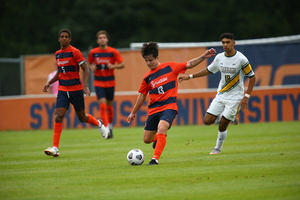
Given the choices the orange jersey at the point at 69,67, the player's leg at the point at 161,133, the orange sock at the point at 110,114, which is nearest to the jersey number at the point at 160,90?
the player's leg at the point at 161,133

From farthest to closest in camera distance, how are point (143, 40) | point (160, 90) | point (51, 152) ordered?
point (143, 40)
point (51, 152)
point (160, 90)

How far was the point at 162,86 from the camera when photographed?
10.4 m

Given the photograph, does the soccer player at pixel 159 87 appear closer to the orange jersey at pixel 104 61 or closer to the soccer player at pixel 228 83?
the soccer player at pixel 228 83

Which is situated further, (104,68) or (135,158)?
(104,68)

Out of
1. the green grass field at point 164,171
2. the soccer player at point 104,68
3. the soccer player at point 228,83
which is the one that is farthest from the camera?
Answer: the soccer player at point 104,68

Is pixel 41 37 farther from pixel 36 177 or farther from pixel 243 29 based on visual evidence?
pixel 36 177

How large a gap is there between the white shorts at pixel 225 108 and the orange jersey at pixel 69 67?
2716 mm

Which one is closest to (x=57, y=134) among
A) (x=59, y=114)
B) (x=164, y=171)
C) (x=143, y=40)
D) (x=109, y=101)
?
(x=59, y=114)

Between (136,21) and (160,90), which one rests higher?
(136,21)

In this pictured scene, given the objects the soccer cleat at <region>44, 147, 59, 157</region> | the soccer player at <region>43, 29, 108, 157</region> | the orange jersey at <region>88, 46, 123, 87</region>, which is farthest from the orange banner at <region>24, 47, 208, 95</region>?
the soccer cleat at <region>44, 147, 59, 157</region>

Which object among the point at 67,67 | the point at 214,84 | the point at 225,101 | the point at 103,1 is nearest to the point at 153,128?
the point at 225,101

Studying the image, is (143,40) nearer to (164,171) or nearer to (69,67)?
Answer: (69,67)

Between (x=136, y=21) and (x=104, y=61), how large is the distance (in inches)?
988

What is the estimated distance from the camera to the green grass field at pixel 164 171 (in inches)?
296
